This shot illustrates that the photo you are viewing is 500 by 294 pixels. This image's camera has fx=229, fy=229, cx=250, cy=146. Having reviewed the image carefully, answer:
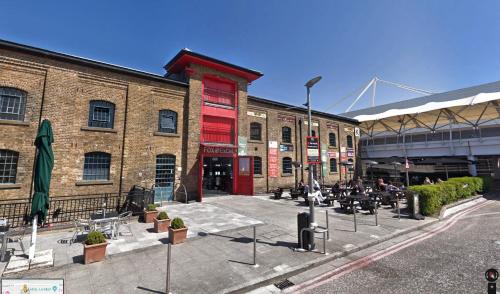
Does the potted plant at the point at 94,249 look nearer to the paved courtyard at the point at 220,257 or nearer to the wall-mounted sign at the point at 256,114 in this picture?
the paved courtyard at the point at 220,257

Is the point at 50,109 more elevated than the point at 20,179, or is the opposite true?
the point at 50,109

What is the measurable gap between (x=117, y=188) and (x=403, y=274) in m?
13.9

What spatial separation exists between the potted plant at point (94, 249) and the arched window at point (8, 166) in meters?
8.22

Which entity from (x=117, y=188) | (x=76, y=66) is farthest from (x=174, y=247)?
(x=76, y=66)

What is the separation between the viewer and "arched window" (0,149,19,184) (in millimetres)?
10648

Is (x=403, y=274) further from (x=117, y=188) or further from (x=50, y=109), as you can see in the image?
(x=50, y=109)

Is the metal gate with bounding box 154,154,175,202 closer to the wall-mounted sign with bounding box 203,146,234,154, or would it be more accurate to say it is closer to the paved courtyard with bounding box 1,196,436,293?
the wall-mounted sign with bounding box 203,146,234,154

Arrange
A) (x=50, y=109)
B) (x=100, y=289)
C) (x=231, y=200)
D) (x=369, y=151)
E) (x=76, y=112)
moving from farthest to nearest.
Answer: (x=369, y=151), (x=231, y=200), (x=76, y=112), (x=50, y=109), (x=100, y=289)

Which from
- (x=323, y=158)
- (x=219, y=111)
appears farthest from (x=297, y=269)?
(x=323, y=158)

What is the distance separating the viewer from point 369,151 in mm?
34156

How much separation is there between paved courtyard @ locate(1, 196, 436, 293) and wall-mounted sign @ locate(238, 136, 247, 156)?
794cm

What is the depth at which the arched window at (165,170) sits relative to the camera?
1505cm

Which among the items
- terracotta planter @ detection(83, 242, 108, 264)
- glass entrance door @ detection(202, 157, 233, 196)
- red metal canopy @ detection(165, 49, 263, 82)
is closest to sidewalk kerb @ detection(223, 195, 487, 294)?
terracotta planter @ detection(83, 242, 108, 264)

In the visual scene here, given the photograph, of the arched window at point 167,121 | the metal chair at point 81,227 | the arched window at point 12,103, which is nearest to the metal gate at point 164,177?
the arched window at point 167,121
